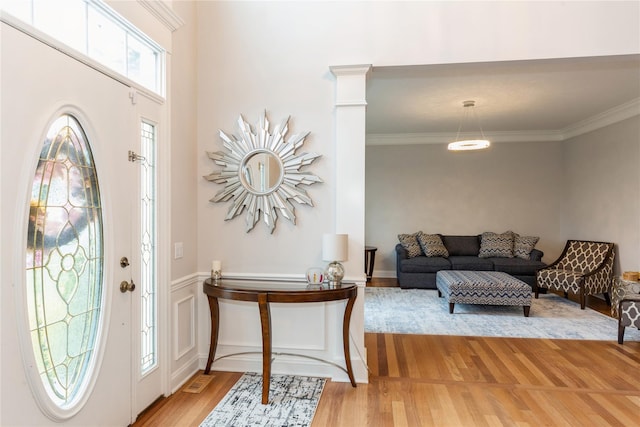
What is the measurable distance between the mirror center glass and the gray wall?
485 cm

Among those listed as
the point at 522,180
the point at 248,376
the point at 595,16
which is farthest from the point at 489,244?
the point at 248,376

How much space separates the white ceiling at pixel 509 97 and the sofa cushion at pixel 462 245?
203 cm

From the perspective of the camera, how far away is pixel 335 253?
2736 mm

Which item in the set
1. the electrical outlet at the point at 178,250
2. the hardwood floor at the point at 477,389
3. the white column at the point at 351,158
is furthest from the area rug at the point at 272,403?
the electrical outlet at the point at 178,250

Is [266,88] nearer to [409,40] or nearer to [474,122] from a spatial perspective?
[409,40]

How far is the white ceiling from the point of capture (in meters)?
3.33

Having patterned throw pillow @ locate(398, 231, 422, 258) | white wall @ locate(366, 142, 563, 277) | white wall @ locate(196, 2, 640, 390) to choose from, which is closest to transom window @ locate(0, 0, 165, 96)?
white wall @ locate(196, 2, 640, 390)

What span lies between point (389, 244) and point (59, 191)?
21.3 feet

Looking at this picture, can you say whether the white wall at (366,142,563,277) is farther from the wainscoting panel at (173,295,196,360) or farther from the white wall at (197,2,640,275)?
the wainscoting panel at (173,295,196,360)

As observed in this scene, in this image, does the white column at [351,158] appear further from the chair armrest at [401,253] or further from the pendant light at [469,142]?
the chair armrest at [401,253]

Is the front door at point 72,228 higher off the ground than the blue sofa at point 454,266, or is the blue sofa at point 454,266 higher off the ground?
the front door at point 72,228

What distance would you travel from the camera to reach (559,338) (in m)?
3.98

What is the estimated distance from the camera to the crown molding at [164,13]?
2.40 metres

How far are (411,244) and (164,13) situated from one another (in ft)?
18.3
